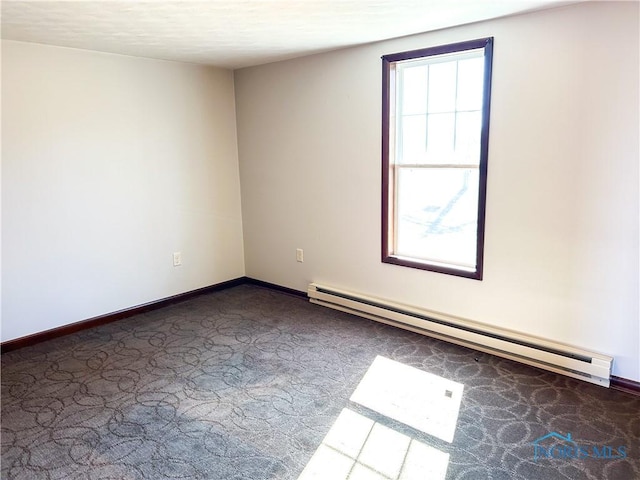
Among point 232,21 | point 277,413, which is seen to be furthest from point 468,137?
point 277,413

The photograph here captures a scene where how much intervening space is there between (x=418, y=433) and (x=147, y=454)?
1.33 m

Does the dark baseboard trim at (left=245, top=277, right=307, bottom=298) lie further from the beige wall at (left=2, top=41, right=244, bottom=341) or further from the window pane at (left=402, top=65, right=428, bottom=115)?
the window pane at (left=402, top=65, right=428, bottom=115)

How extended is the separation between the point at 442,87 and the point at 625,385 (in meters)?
2.21

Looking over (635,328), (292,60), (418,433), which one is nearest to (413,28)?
(292,60)

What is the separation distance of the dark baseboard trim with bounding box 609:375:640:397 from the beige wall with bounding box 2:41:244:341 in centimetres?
346

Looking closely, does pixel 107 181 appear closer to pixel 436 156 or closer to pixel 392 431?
pixel 436 156

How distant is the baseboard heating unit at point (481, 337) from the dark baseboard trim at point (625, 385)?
52 millimetres

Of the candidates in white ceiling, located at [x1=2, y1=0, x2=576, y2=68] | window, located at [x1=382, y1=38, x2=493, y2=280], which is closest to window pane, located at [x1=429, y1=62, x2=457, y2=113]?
window, located at [x1=382, y1=38, x2=493, y2=280]

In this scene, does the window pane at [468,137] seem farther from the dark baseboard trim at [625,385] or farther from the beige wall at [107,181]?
the beige wall at [107,181]

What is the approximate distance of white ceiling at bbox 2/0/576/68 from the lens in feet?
7.87

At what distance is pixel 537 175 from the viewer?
9.24 ft
